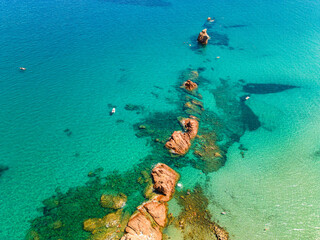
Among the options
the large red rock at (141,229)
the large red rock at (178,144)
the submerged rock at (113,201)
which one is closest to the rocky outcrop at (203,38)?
the large red rock at (178,144)

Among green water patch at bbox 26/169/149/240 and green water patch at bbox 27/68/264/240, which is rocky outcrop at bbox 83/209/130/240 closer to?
green water patch at bbox 27/68/264/240

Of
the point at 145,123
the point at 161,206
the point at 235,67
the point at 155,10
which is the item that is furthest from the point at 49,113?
the point at 155,10

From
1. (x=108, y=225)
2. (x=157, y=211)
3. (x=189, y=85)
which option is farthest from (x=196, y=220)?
(x=189, y=85)

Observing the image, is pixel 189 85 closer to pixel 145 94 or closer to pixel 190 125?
pixel 145 94

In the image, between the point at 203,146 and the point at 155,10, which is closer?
the point at 203,146

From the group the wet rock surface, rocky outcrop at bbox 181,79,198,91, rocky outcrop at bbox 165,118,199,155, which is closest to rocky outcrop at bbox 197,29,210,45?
rocky outcrop at bbox 181,79,198,91

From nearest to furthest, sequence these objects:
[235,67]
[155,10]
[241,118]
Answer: [241,118] → [235,67] → [155,10]

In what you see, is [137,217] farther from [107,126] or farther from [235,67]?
[235,67]
